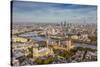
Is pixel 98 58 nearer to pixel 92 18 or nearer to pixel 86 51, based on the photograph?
pixel 86 51

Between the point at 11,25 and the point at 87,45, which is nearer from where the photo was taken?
the point at 11,25

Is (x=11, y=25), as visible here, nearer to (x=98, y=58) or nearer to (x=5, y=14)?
(x=5, y=14)

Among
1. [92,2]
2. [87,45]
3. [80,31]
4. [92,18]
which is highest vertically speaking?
[92,2]

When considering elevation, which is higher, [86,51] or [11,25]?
[11,25]

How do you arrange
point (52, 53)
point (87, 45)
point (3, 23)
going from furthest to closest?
point (87, 45) → point (52, 53) → point (3, 23)

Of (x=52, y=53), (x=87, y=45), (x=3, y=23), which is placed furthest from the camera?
(x=87, y=45)

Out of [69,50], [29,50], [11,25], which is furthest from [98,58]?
[11,25]

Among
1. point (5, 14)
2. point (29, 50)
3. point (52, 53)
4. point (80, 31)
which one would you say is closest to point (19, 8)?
point (5, 14)
